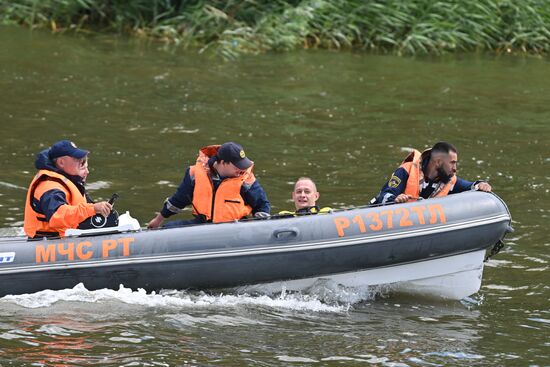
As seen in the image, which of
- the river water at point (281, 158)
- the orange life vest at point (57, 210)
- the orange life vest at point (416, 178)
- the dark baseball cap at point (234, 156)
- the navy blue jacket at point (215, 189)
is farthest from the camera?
the orange life vest at point (416, 178)

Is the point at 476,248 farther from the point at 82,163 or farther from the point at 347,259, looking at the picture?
the point at 82,163

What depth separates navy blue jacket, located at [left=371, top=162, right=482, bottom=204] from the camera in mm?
8852

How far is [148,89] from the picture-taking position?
15.4 m

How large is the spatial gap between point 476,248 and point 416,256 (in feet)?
1.52

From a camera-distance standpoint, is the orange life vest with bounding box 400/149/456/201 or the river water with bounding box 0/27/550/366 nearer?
the river water with bounding box 0/27/550/366

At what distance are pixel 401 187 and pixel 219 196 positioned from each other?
4.44 feet

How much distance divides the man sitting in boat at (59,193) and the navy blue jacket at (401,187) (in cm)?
212

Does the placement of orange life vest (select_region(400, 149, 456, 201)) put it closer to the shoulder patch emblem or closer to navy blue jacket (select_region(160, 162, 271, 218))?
the shoulder patch emblem

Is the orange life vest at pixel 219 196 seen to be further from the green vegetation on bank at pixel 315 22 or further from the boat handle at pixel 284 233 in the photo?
A: the green vegetation on bank at pixel 315 22

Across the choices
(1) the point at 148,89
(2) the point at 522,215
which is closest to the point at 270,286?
(2) the point at 522,215

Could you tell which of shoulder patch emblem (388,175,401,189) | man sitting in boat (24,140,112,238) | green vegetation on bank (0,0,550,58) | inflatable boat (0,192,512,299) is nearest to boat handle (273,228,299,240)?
inflatable boat (0,192,512,299)

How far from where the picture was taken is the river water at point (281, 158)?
7656 millimetres

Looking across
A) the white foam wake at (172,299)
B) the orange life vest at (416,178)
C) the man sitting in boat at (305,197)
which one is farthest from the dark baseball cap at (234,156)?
the orange life vest at (416,178)

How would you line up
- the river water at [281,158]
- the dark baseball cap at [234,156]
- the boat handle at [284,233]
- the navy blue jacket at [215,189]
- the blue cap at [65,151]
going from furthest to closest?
the navy blue jacket at [215,189], the dark baseball cap at [234,156], the boat handle at [284,233], the blue cap at [65,151], the river water at [281,158]
